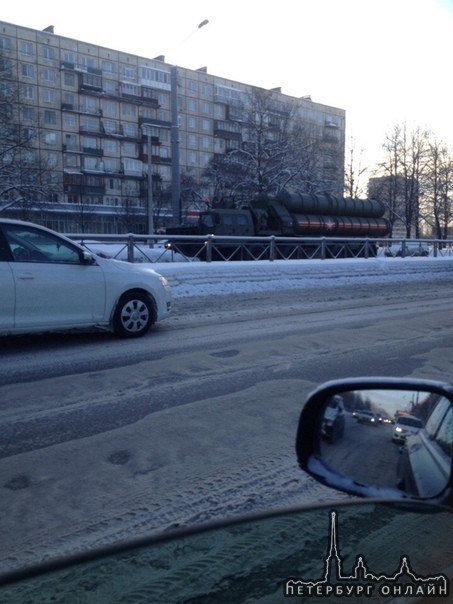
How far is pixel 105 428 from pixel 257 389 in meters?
1.70

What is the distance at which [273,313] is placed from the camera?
36.6ft

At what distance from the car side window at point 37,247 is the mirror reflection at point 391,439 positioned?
5.91 meters

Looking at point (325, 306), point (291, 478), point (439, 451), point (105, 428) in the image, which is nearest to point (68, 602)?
point (439, 451)

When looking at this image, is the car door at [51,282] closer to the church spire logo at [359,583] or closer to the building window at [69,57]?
the church spire logo at [359,583]

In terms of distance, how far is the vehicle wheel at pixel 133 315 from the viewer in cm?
805

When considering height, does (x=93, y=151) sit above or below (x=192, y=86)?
below

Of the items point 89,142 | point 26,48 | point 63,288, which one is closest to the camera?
point 63,288

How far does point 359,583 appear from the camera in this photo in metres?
1.57

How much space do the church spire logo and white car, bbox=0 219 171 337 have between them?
6031mm

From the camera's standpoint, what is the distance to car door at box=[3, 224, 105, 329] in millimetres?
7027

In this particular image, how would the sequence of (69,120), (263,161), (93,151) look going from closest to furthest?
(263,161) → (69,120) → (93,151)

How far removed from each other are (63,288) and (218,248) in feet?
41.1

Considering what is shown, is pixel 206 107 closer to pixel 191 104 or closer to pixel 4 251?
pixel 191 104

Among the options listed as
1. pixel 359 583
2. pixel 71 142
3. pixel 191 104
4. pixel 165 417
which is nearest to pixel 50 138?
pixel 71 142
